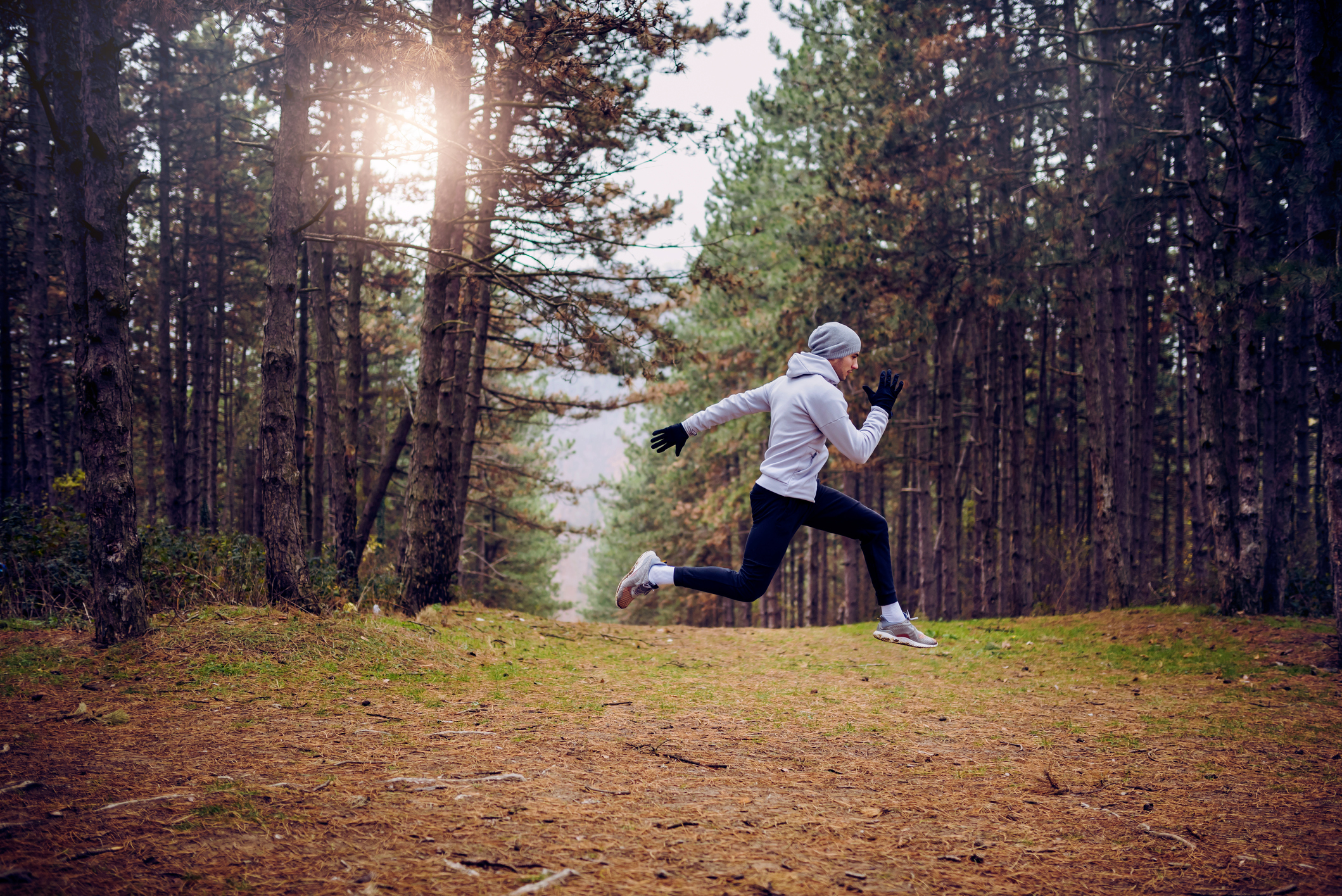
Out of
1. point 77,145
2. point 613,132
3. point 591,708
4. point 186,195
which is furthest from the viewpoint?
point 186,195

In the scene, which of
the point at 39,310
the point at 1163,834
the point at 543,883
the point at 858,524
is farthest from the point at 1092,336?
the point at 39,310

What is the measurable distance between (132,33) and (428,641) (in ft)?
44.8

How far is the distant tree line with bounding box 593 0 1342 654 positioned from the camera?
36.4ft

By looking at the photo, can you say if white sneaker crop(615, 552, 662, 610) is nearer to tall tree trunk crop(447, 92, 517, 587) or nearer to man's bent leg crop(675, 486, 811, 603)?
man's bent leg crop(675, 486, 811, 603)

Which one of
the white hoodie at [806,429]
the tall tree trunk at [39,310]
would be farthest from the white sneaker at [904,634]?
the tall tree trunk at [39,310]

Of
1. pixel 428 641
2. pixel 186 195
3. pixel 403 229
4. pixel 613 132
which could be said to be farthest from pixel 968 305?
pixel 186 195

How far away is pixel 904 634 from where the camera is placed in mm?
6016

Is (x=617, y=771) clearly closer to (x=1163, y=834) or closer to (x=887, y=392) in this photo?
(x=1163, y=834)

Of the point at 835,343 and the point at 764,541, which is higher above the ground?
the point at 835,343

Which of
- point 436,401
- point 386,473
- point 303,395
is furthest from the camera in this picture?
point 303,395

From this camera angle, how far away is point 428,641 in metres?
7.84

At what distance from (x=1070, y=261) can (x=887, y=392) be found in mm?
10606

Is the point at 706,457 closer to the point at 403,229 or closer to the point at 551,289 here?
the point at 403,229

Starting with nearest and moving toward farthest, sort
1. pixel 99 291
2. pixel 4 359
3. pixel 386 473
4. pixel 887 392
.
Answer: pixel 887 392 < pixel 99 291 < pixel 386 473 < pixel 4 359
